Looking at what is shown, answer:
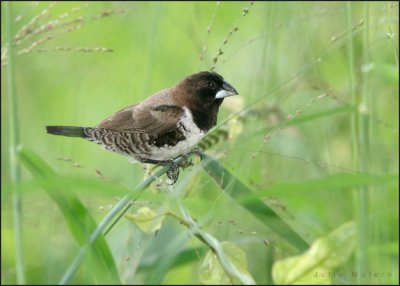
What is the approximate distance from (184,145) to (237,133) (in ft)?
1.32

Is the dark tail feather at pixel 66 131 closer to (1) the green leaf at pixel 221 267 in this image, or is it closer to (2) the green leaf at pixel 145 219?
(2) the green leaf at pixel 145 219

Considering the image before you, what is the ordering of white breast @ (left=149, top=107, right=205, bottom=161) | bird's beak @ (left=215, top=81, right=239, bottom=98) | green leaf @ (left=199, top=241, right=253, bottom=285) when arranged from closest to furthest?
green leaf @ (left=199, top=241, right=253, bottom=285)
white breast @ (left=149, top=107, right=205, bottom=161)
bird's beak @ (left=215, top=81, right=239, bottom=98)

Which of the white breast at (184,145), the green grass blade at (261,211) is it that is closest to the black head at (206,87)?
the white breast at (184,145)

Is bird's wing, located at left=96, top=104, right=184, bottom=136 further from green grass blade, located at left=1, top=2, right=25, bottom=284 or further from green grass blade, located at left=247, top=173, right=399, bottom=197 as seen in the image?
green grass blade, located at left=247, top=173, right=399, bottom=197

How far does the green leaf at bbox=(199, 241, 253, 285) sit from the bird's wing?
1.05 meters

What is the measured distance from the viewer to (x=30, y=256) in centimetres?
391

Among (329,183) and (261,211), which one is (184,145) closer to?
(261,211)

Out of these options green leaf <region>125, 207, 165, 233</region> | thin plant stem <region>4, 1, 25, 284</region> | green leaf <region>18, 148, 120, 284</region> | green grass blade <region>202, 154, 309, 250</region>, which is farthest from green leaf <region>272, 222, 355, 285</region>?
thin plant stem <region>4, 1, 25, 284</region>

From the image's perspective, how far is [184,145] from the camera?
2.92 meters

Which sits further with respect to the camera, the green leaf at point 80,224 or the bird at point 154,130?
the bird at point 154,130

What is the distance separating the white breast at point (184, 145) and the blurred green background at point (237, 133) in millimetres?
116

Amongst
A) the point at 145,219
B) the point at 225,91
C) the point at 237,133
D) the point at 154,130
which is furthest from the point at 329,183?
the point at 225,91

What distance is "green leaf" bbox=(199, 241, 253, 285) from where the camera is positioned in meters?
1.92

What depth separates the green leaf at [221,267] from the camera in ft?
6.31
